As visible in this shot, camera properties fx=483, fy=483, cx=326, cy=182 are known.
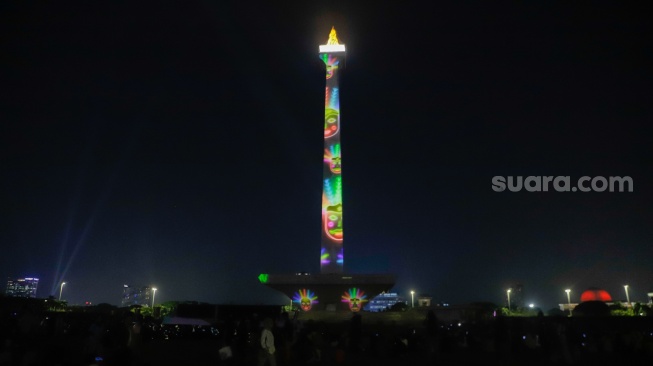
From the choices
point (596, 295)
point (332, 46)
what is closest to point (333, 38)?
point (332, 46)

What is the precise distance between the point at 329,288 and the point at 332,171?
41.3ft

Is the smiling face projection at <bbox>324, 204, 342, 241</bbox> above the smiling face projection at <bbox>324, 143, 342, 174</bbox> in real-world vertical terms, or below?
below

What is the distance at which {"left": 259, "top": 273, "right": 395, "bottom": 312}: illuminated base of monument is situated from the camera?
45.9m

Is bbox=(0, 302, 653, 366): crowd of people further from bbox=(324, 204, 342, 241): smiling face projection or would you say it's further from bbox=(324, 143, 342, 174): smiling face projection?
bbox=(324, 143, 342, 174): smiling face projection

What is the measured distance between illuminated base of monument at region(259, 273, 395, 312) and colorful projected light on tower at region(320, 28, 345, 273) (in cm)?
270

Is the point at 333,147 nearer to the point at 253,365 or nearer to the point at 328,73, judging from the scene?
the point at 328,73

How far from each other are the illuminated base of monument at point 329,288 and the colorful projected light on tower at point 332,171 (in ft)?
8.87

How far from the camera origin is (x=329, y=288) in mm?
46625

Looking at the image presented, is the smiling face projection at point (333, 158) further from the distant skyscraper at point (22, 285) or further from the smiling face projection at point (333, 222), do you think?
the distant skyscraper at point (22, 285)

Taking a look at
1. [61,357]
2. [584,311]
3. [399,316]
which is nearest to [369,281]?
[399,316]

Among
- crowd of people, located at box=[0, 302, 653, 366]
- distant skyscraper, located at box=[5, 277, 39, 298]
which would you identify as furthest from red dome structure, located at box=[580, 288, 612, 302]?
distant skyscraper, located at box=[5, 277, 39, 298]

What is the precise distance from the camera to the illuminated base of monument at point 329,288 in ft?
151

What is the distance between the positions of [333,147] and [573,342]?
38591 mm

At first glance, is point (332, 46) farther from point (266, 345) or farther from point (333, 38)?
Answer: point (266, 345)
